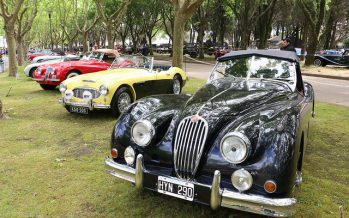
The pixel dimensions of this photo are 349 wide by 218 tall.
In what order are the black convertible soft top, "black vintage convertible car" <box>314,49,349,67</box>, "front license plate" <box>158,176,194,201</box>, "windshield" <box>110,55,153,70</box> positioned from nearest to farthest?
1. "front license plate" <box>158,176,194,201</box>
2. the black convertible soft top
3. "windshield" <box>110,55,153,70</box>
4. "black vintage convertible car" <box>314,49,349,67</box>

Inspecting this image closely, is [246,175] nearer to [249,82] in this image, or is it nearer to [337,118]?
[249,82]

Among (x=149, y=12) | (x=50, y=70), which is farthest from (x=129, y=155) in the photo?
(x=149, y=12)

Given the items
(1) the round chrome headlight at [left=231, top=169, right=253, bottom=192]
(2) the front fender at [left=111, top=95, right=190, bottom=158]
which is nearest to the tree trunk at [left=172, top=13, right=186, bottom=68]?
(2) the front fender at [left=111, top=95, right=190, bottom=158]

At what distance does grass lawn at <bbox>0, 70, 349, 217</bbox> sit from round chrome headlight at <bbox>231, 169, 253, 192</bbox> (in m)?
0.72

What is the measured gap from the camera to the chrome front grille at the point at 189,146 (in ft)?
11.4

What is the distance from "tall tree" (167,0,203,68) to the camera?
40.2 ft

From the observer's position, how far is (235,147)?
3.29 meters

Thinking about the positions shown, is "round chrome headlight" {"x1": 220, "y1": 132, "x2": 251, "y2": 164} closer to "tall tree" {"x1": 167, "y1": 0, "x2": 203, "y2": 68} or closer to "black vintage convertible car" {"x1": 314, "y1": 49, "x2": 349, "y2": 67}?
"tall tree" {"x1": 167, "y1": 0, "x2": 203, "y2": 68}

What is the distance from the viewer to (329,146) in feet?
20.6

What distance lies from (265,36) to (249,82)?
2419cm

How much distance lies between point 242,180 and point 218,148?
40cm

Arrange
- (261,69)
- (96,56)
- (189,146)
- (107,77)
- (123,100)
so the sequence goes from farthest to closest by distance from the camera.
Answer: (96,56) < (123,100) < (107,77) < (261,69) < (189,146)

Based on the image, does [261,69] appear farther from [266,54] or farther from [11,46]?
[11,46]

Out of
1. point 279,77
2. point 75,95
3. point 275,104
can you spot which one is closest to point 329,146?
point 279,77
